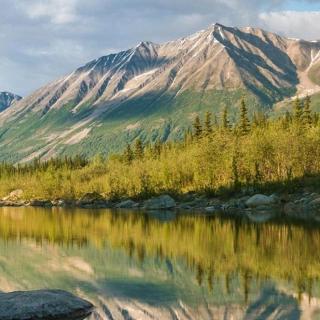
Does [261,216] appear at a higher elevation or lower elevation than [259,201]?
lower

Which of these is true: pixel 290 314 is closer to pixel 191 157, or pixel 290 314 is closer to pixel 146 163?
pixel 191 157

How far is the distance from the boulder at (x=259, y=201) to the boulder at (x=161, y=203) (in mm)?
22807

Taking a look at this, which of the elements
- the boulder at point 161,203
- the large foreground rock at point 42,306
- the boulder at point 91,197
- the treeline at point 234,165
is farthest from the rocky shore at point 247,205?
the large foreground rock at point 42,306

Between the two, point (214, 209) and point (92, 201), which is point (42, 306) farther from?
point (92, 201)

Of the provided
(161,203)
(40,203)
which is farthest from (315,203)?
(40,203)

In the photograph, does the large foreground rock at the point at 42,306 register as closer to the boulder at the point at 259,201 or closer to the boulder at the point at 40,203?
the boulder at the point at 259,201

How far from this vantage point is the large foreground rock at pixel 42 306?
28.2m

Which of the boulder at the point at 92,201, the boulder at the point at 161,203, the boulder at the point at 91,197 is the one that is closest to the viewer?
the boulder at the point at 161,203

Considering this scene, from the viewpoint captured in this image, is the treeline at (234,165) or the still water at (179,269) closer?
the still water at (179,269)

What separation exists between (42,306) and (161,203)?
4266 inches

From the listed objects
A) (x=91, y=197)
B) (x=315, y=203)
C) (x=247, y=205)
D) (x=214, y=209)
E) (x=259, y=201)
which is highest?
(x=91, y=197)

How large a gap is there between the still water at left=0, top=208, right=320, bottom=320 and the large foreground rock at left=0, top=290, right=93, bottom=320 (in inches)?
57.9

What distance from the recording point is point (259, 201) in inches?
4624

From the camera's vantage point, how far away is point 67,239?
72688 mm
